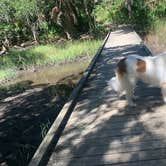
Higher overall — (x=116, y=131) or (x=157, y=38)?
(x=116, y=131)

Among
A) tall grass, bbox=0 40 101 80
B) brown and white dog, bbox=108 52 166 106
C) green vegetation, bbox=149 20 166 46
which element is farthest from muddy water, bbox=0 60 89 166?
green vegetation, bbox=149 20 166 46

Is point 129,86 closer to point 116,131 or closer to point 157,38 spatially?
point 116,131

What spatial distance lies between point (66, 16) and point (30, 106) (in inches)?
550

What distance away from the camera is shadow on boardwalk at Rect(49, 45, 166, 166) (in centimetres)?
446

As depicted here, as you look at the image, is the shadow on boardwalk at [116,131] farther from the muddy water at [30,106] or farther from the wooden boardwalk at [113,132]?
the muddy water at [30,106]

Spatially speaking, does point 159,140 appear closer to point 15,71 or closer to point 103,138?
point 103,138

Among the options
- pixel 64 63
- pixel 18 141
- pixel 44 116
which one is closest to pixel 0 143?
pixel 18 141

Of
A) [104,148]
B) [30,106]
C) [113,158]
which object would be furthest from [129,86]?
[30,106]

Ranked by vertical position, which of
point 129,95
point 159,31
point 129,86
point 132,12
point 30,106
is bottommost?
point 30,106

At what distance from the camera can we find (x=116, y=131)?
17.3ft

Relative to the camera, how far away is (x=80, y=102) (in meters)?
7.05

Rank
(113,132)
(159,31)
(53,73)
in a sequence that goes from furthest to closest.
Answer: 1. (159,31)
2. (53,73)
3. (113,132)

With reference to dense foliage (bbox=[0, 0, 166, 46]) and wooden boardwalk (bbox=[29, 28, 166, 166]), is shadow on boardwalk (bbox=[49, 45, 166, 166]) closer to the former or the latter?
wooden boardwalk (bbox=[29, 28, 166, 166])

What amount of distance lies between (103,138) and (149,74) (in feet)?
4.31
